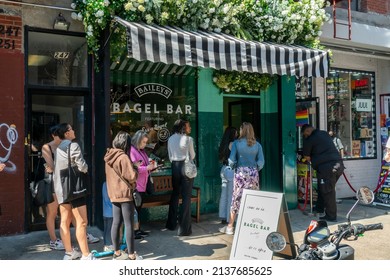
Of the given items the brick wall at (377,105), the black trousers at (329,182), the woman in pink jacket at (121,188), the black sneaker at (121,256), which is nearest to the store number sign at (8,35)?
the woman in pink jacket at (121,188)

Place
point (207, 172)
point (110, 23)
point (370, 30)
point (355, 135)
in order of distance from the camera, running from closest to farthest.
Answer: point (110, 23) → point (207, 172) → point (370, 30) → point (355, 135)

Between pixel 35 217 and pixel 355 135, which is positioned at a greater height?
pixel 355 135

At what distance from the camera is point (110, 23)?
6.03 m

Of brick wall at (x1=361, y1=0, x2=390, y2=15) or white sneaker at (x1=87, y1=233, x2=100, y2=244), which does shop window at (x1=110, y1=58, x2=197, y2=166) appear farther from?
brick wall at (x1=361, y1=0, x2=390, y2=15)

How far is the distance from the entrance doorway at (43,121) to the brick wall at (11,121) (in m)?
0.17

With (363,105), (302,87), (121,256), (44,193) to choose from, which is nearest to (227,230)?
(121,256)

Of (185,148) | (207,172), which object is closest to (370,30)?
(207,172)

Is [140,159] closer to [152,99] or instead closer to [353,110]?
[152,99]

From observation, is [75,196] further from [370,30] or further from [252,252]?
[370,30]

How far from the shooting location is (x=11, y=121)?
6.16 metres

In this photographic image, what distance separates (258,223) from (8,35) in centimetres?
460

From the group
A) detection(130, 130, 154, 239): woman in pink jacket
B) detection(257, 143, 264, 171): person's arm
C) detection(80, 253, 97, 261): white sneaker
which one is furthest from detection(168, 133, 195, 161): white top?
detection(80, 253, 97, 261): white sneaker
